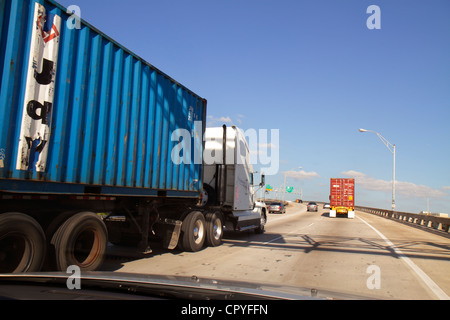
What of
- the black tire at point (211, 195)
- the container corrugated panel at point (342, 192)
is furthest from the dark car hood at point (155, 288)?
the container corrugated panel at point (342, 192)

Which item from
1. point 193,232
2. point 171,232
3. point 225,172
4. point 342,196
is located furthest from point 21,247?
point 342,196

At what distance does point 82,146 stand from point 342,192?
3824 centimetres

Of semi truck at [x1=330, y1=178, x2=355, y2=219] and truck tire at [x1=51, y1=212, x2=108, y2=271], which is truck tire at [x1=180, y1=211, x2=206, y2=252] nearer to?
truck tire at [x1=51, y1=212, x2=108, y2=271]

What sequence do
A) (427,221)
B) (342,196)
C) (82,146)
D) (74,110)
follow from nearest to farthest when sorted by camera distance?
(74,110)
(82,146)
(427,221)
(342,196)

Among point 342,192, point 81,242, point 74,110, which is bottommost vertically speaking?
point 81,242

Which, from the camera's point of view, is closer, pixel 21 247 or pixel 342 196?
pixel 21 247

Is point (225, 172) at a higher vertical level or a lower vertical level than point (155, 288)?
higher

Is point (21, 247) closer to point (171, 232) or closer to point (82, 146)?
point (82, 146)

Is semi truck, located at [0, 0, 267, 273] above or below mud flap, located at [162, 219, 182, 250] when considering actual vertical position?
above

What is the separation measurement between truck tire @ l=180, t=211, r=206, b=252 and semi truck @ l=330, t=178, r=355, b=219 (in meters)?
31.7

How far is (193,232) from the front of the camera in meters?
10.0

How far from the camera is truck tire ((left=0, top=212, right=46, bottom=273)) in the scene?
5.08 metres

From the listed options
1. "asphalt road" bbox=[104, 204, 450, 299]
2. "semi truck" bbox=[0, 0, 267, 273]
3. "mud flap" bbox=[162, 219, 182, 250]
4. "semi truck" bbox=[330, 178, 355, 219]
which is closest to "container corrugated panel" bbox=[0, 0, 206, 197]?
"semi truck" bbox=[0, 0, 267, 273]

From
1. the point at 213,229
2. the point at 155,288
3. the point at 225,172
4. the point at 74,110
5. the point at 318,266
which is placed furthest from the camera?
the point at 225,172
